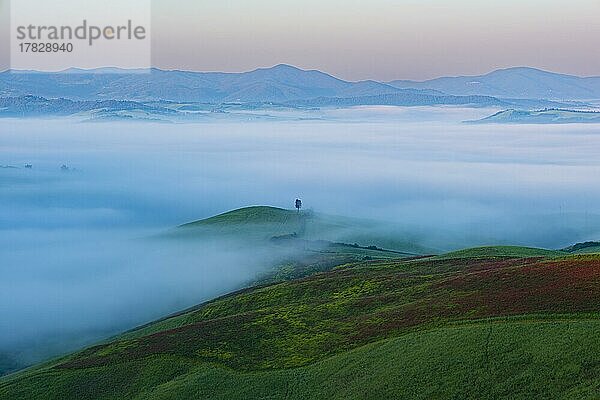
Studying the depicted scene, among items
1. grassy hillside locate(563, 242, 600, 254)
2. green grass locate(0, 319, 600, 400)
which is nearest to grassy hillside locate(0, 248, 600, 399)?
green grass locate(0, 319, 600, 400)

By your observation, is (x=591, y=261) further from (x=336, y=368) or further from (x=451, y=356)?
(x=336, y=368)

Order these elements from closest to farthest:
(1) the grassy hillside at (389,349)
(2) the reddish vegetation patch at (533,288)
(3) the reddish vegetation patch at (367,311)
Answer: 1. (1) the grassy hillside at (389,349)
2. (2) the reddish vegetation patch at (533,288)
3. (3) the reddish vegetation patch at (367,311)

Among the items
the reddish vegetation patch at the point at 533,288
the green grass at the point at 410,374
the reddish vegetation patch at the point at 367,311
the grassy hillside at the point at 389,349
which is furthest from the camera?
the reddish vegetation patch at the point at 367,311

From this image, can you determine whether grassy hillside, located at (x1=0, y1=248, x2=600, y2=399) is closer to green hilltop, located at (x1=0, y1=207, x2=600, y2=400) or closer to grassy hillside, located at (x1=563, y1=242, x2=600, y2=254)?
green hilltop, located at (x1=0, y1=207, x2=600, y2=400)

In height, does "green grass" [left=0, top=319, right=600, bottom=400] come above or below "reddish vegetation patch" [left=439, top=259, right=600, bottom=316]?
below

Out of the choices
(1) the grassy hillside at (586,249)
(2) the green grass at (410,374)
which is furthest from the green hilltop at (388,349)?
(1) the grassy hillside at (586,249)

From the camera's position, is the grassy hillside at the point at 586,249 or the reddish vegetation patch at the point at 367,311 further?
the grassy hillside at the point at 586,249

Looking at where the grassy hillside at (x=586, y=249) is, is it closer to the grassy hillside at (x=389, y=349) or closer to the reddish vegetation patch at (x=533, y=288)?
the grassy hillside at (x=389, y=349)

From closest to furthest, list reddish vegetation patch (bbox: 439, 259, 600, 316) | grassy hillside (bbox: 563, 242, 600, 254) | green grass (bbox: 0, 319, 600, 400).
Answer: green grass (bbox: 0, 319, 600, 400) → reddish vegetation patch (bbox: 439, 259, 600, 316) → grassy hillside (bbox: 563, 242, 600, 254)

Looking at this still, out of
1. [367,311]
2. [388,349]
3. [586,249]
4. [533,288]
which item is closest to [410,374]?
[388,349]
